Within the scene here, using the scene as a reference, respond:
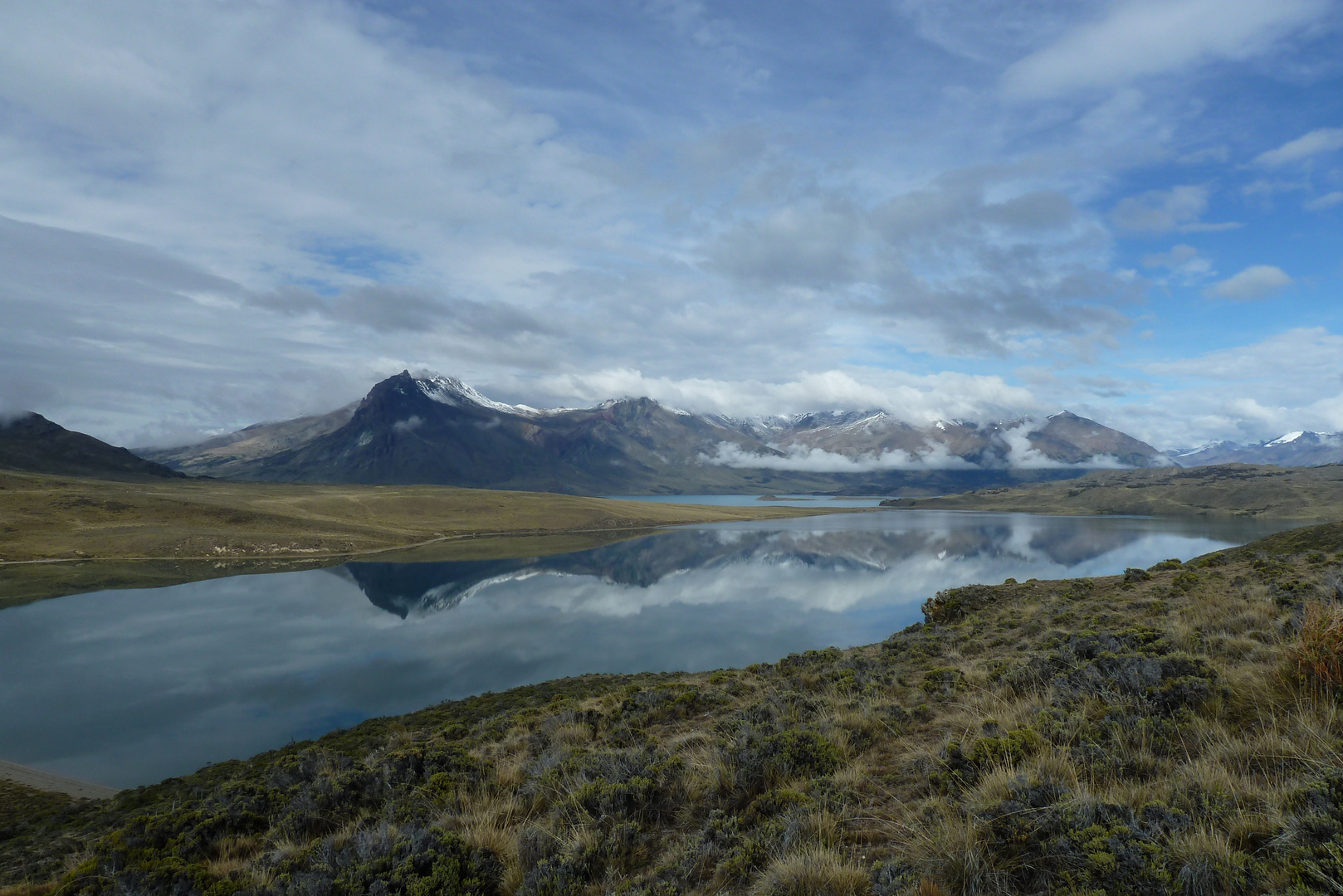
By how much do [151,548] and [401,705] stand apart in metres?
68.3

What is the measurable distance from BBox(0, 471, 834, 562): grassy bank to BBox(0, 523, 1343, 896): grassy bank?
7739cm

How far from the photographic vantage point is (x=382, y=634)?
38094mm

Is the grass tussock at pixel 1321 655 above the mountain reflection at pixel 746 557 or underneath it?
above

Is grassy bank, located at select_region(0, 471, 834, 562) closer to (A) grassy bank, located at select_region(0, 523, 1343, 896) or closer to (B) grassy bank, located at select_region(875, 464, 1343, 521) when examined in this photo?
(A) grassy bank, located at select_region(0, 523, 1343, 896)

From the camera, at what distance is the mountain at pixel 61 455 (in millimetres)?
161000

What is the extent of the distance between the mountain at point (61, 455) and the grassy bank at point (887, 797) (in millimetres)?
213733

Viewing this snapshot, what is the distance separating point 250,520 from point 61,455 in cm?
15393

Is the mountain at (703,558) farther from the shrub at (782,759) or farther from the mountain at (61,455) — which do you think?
the mountain at (61,455)

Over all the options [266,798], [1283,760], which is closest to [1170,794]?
[1283,760]

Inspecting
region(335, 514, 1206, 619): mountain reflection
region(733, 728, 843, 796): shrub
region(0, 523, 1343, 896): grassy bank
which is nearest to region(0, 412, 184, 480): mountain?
region(335, 514, 1206, 619): mountain reflection

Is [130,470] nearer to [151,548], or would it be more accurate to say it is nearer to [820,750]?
[151,548]

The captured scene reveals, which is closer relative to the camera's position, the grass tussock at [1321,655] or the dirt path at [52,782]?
the grass tussock at [1321,655]

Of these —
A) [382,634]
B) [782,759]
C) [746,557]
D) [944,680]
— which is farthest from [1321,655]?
[746,557]

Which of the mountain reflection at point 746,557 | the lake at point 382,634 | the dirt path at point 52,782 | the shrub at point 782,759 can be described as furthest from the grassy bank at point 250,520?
the shrub at point 782,759
